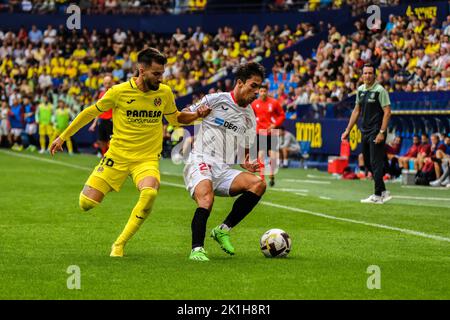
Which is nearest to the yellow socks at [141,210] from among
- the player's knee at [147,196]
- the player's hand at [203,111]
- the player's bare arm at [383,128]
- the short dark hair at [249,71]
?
the player's knee at [147,196]

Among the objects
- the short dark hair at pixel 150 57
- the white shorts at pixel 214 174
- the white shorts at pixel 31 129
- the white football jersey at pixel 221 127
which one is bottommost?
the white shorts at pixel 31 129

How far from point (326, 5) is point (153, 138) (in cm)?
3025

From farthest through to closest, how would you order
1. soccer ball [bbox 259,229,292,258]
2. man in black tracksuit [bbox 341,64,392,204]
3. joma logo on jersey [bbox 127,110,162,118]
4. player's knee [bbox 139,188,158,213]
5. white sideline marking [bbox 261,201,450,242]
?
man in black tracksuit [bbox 341,64,392,204] < white sideline marking [bbox 261,201,450,242] < joma logo on jersey [bbox 127,110,162,118] < soccer ball [bbox 259,229,292,258] < player's knee [bbox 139,188,158,213]

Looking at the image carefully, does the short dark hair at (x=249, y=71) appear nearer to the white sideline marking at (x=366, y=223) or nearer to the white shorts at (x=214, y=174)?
the white shorts at (x=214, y=174)

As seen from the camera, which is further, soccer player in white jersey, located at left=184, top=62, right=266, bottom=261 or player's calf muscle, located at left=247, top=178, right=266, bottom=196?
player's calf muscle, located at left=247, top=178, right=266, bottom=196

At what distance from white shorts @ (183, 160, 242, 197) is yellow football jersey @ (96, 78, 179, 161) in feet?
1.52

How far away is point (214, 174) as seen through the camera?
11039mm

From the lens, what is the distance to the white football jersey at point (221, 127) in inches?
438

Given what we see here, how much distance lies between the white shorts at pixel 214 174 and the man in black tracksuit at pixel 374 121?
7.31 m

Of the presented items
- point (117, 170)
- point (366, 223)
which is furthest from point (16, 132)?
point (117, 170)

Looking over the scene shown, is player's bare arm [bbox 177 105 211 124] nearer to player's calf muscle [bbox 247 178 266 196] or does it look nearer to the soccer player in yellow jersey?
the soccer player in yellow jersey

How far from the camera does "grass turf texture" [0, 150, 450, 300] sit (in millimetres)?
8633

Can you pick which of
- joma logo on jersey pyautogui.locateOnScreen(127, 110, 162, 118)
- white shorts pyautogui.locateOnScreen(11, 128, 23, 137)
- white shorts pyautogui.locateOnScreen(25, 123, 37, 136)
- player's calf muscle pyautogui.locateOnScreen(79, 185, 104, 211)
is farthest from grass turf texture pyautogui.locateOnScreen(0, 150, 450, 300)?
white shorts pyautogui.locateOnScreen(11, 128, 23, 137)
